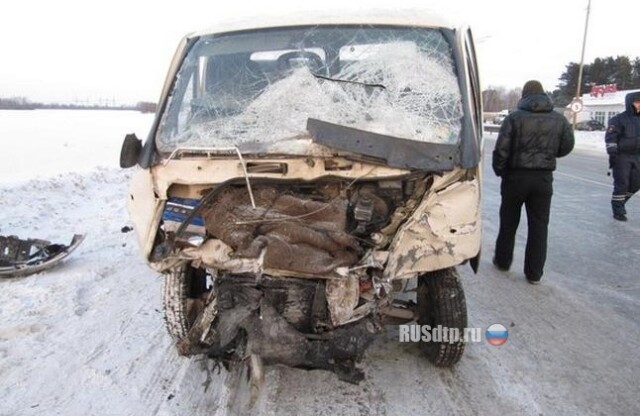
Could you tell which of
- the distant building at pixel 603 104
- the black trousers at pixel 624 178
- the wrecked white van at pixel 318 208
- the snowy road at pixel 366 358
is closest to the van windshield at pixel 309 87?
the wrecked white van at pixel 318 208

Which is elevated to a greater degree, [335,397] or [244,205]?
[244,205]

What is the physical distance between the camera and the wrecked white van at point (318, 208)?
2.91 meters

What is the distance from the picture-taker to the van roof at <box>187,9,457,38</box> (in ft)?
12.1

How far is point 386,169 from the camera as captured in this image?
2.94 metres

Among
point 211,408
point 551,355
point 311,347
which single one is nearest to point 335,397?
point 311,347

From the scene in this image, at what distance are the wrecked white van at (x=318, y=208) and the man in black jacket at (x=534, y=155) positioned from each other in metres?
1.84

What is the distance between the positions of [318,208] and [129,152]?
1.27 m

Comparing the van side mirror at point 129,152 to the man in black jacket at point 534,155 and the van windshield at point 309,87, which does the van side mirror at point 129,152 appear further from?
the man in black jacket at point 534,155

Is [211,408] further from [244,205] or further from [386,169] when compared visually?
[386,169]

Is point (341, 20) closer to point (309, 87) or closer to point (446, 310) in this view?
point (309, 87)

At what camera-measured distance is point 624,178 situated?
759cm

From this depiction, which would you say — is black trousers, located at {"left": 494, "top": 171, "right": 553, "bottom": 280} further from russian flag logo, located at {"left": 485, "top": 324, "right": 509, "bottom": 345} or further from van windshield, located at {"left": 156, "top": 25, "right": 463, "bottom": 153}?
van windshield, located at {"left": 156, "top": 25, "right": 463, "bottom": 153}

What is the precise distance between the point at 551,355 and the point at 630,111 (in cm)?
525

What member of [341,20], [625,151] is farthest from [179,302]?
[625,151]
